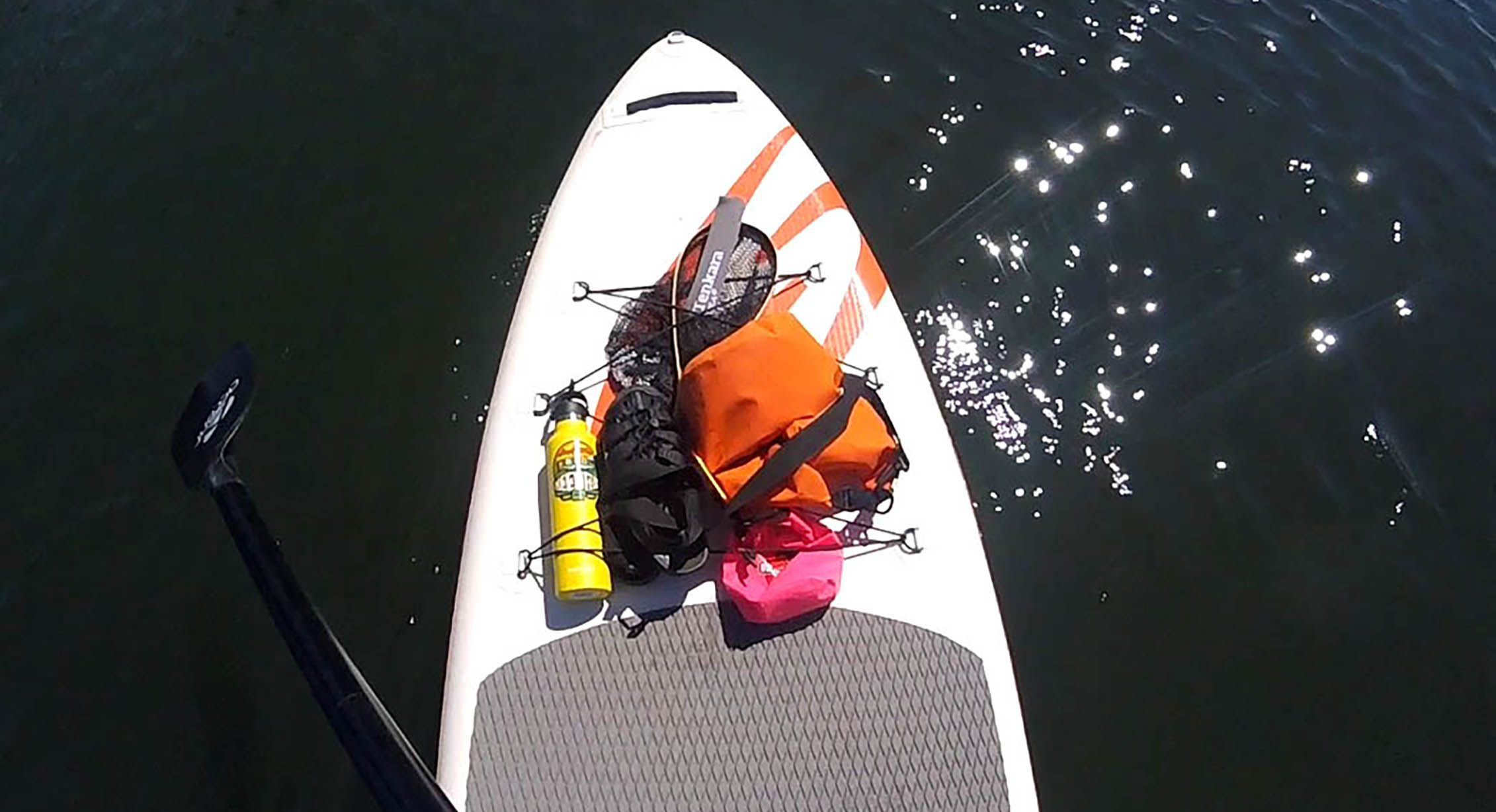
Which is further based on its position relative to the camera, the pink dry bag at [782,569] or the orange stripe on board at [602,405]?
the orange stripe on board at [602,405]

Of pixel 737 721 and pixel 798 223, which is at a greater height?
pixel 798 223

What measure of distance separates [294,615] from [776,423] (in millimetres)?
2108

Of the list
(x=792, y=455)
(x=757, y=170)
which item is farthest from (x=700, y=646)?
(x=757, y=170)

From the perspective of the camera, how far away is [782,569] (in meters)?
4.35

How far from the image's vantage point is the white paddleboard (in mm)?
4086

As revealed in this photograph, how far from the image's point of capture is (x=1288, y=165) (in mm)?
6965

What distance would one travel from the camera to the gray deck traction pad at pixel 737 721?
13.3 ft

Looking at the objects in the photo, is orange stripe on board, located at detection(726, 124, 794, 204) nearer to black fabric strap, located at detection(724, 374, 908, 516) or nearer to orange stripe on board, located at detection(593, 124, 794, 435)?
orange stripe on board, located at detection(593, 124, 794, 435)

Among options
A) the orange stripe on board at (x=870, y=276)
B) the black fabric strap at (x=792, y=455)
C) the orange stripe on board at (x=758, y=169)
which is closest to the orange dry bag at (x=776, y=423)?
the black fabric strap at (x=792, y=455)

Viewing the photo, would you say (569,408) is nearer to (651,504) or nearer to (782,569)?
(651,504)

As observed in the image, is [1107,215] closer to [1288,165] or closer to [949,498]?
[1288,165]

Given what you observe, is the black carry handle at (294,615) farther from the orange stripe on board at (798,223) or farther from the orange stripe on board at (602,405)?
the orange stripe on board at (798,223)

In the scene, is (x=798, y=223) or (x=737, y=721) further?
(x=798, y=223)

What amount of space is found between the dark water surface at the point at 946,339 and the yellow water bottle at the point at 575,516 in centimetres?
125
